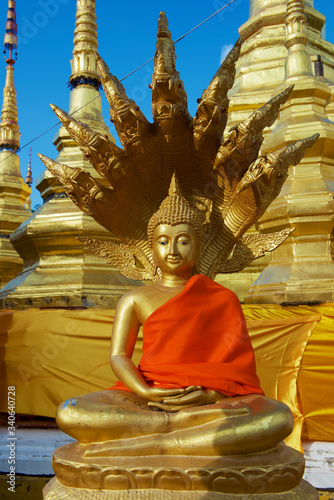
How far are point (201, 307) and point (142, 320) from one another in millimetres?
311

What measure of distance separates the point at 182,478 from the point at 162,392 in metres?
0.35

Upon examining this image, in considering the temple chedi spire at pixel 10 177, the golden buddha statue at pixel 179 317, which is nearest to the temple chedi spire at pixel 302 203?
the golden buddha statue at pixel 179 317

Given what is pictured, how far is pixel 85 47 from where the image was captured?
18.9 feet

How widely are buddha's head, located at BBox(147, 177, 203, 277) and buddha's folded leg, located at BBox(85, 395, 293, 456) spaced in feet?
2.52

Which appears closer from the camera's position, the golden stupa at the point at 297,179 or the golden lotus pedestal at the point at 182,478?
the golden lotus pedestal at the point at 182,478

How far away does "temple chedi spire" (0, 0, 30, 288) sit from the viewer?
7.81 metres

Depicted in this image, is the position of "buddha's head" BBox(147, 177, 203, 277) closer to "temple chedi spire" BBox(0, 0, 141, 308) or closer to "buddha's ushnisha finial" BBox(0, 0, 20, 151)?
"temple chedi spire" BBox(0, 0, 141, 308)

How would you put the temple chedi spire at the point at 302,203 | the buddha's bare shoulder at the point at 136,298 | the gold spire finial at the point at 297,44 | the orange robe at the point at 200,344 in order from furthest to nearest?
1. the gold spire finial at the point at 297,44
2. the temple chedi spire at the point at 302,203
3. the buddha's bare shoulder at the point at 136,298
4. the orange robe at the point at 200,344

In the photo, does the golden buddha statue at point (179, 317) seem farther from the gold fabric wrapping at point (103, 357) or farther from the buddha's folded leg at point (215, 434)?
the gold fabric wrapping at point (103, 357)

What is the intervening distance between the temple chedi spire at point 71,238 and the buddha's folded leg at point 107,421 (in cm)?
257

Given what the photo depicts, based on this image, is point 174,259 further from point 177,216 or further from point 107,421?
point 107,421

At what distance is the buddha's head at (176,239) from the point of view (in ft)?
7.79

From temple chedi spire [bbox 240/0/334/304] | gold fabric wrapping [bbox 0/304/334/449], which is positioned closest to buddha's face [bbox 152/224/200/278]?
gold fabric wrapping [bbox 0/304/334/449]

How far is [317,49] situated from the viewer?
698 centimetres
